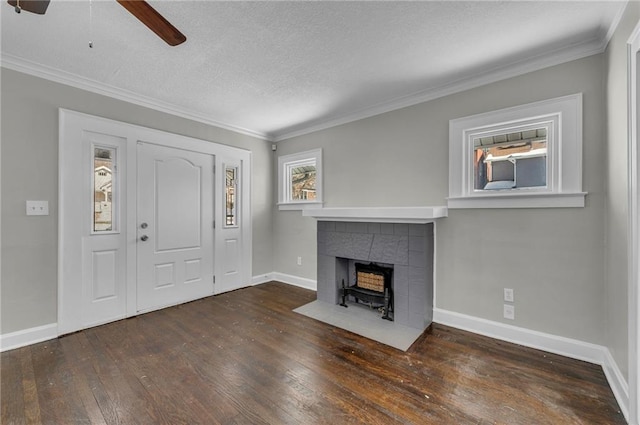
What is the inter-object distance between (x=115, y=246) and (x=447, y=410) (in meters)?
3.45

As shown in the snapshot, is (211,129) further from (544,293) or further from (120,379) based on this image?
(544,293)

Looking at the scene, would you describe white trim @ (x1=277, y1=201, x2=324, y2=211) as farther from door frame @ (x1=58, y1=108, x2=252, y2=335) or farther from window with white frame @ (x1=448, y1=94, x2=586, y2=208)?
window with white frame @ (x1=448, y1=94, x2=586, y2=208)

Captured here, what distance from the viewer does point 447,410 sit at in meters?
1.62

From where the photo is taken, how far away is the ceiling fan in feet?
4.02

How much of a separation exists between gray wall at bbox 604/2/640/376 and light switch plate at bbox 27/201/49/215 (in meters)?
4.57

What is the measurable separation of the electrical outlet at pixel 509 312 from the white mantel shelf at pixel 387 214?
101 centimetres

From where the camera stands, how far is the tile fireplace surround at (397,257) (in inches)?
108

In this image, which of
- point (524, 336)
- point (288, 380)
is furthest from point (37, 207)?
point (524, 336)

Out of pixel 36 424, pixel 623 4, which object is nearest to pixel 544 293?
pixel 623 4

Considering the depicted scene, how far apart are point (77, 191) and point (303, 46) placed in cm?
265

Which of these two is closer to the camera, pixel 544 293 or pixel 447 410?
pixel 447 410

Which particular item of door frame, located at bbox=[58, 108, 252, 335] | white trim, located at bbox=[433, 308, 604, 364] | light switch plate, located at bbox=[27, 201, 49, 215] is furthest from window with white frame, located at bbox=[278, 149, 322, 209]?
light switch plate, located at bbox=[27, 201, 49, 215]

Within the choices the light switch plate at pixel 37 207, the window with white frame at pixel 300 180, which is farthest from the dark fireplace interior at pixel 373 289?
the light switch plate at pixel 37 207

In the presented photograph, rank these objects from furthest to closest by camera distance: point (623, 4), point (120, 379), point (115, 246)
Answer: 1. point (115, 246)
2. point (120, 379)
3. point (623, 4)
